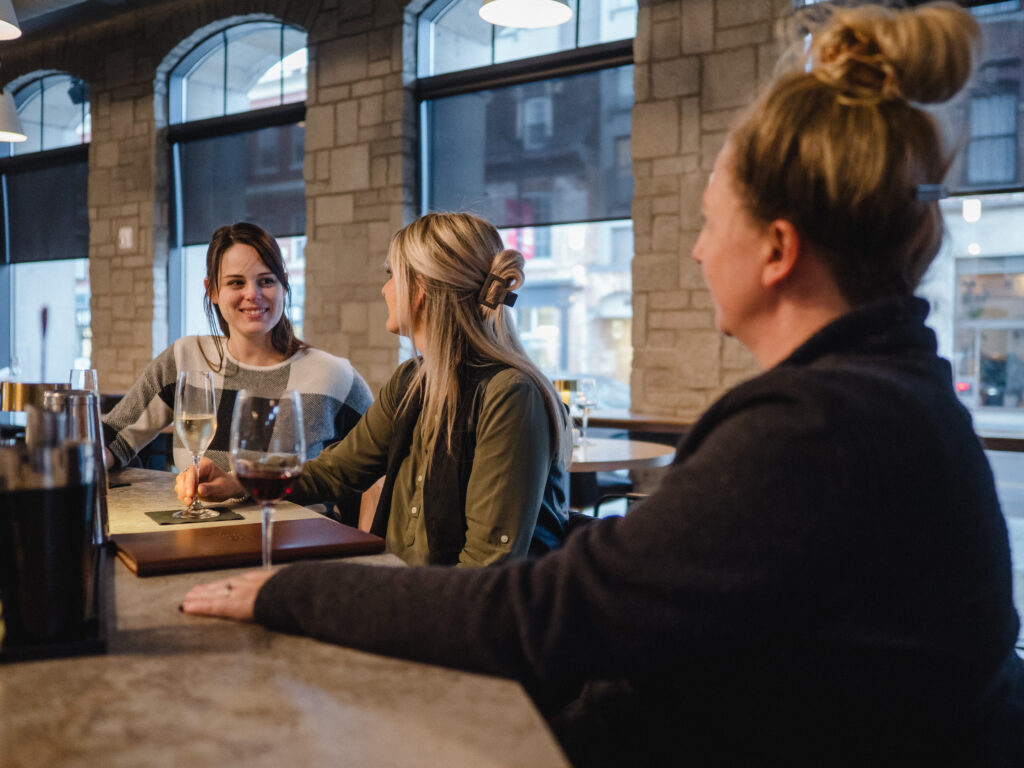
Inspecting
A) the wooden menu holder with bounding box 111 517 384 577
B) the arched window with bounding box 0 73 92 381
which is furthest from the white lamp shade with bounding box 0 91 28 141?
the wooden menu holder with bounding box 111 517 384 577

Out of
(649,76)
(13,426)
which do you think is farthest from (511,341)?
(649,76)

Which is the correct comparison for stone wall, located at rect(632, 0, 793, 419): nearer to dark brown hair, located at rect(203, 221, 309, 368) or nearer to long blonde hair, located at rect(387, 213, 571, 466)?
dark brown hair, located at rect(203, 221, 309, 368)

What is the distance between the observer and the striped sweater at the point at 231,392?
2441 mm

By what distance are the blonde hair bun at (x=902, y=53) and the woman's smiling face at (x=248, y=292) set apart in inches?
77.9

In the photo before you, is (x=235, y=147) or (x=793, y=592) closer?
(x=793, y=592)

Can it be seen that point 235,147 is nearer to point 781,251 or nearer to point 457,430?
point 457,430

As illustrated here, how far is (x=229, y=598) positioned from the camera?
3.05 ft

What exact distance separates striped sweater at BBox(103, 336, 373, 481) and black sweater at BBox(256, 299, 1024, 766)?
1652 millimetres

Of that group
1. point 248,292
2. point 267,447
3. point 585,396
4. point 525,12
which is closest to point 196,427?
point 267,447

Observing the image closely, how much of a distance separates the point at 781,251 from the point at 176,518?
3.56 ft

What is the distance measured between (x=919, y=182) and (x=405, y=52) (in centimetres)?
501

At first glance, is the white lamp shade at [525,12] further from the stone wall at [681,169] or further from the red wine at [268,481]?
the red wine at [268,481]

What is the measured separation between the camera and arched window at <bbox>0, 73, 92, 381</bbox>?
7.43m

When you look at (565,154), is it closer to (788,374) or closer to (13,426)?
(13,426)
